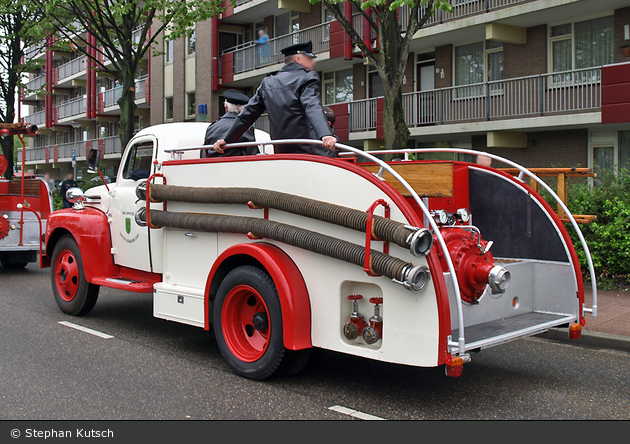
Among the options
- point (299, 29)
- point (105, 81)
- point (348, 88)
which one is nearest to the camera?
point (348, 88)

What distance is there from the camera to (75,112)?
48.3 metres

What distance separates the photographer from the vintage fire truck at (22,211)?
38.3 feet

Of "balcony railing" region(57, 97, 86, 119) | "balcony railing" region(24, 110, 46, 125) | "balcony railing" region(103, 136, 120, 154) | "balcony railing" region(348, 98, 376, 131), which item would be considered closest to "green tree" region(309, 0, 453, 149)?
"balcony railing" region(348, 98, 376, 131)

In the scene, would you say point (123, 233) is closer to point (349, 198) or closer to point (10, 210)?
point (349, 198)

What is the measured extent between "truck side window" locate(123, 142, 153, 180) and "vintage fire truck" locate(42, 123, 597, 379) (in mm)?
167

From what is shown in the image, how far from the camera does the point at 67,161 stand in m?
51.4

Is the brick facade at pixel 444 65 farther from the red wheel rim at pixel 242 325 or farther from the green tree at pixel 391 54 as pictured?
the red wheel rim at pixel 242 325

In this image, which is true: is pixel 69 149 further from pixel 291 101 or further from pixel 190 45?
pixel 291 101

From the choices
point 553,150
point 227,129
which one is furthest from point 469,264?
point 553,150

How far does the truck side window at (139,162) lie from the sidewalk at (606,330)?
442cm

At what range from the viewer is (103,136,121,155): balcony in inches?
1641

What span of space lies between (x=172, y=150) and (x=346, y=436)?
137 inches

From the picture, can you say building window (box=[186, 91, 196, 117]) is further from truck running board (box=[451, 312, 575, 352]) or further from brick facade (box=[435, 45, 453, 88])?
truck running board (box=[451, 312, 575, 352])

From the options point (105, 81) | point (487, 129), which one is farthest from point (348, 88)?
point (105, 81)
